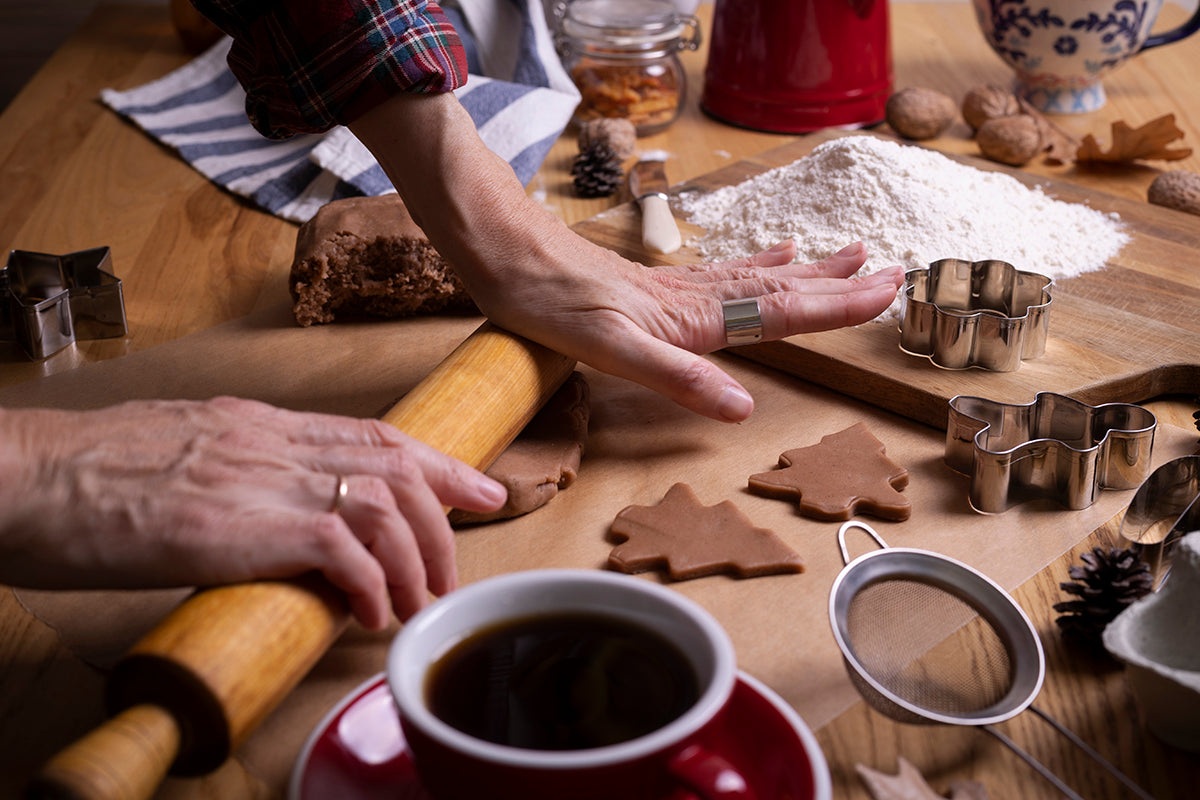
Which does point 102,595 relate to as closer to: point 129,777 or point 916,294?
point 129,777

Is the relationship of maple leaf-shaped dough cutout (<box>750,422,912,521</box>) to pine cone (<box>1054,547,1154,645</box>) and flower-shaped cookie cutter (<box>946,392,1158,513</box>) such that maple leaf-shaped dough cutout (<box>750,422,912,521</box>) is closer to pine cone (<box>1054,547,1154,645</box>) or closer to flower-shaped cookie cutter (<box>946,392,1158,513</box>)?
flower-shaped cookie cutter (<box>946,392,1158,513</box>)

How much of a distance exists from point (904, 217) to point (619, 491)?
537 millimetres

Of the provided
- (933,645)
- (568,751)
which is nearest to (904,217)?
(933,645)

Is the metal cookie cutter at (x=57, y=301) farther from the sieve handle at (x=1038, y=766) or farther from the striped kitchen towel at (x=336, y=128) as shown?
the sieve handle at (x=1038, y=766)

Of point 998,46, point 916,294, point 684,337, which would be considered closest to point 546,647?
point 684,337

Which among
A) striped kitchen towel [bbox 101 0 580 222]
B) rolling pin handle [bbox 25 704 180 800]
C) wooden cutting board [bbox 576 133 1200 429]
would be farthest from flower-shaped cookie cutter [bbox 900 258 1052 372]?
rolling pin handle [bbox 25 704 180 800]

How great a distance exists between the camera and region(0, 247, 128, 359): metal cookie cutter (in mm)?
1112

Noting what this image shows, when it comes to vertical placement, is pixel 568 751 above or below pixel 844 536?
above

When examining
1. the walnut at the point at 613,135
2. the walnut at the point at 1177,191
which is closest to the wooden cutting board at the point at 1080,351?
the walnut at the point at 1177,191

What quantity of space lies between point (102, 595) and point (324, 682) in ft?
0.70

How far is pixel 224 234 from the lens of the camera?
1460 millimetres

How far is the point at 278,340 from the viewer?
1172 mm

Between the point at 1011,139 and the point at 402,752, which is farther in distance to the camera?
the point at 1011,139

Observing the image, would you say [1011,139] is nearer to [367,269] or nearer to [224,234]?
[367,269]
